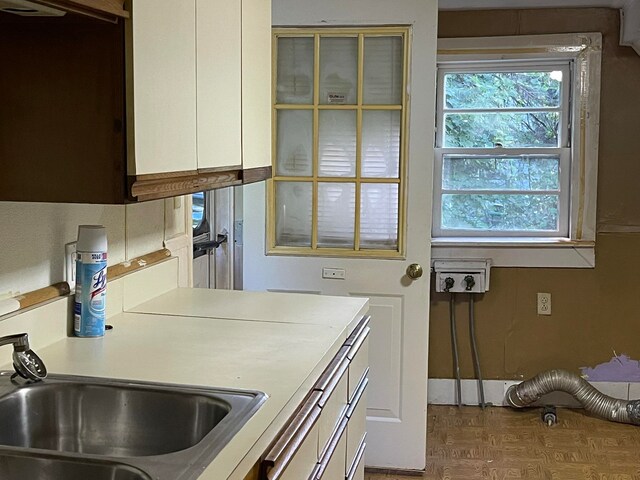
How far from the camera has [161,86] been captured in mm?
1526

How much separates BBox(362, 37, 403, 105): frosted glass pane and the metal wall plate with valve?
42.9 inches

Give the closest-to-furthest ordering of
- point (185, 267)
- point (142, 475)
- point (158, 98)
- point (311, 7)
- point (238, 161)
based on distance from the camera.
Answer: point (142, 475), point (158, 98), point (238, 161), point (185, 267), point (311, 7)

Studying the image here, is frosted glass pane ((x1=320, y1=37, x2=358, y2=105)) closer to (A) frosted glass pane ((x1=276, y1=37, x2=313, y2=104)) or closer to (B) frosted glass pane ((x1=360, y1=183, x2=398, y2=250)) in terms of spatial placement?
(A) frosted glass pane ((x1=276, y1=37, x2=313, y2=104))

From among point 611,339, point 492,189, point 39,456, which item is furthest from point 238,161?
point 611,339

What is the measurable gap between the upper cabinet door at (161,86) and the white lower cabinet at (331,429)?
21.9 inches

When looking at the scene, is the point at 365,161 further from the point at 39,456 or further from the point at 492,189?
the point at 39,456

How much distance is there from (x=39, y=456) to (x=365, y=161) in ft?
7.09

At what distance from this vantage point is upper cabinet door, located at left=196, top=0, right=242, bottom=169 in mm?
1770

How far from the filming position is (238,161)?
6.78 feet

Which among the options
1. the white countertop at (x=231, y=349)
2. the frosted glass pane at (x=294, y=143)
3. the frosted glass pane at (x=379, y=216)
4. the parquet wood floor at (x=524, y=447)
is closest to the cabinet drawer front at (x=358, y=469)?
the white countertop at (x=231, y=349)

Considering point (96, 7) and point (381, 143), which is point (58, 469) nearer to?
point (96, 7)

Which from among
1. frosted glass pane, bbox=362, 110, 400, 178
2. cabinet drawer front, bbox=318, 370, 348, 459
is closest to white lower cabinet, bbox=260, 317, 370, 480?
cabinet drawer front, bbox=318, 370, 348, 459

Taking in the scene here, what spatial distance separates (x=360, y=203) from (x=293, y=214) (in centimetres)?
28

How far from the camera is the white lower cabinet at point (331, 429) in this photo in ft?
4.40
